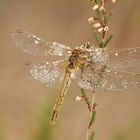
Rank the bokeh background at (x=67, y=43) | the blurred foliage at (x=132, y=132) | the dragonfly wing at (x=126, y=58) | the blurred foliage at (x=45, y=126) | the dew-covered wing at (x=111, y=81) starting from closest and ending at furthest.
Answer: the dew-covered wing at (x=111, y=81)
the dragonfly wing at (x=126, y=58)
the blurred foliage at (x=45, y=126)
the blurred foliage at (x=132, y=132)
the bokeh background at (x=67, y=43)

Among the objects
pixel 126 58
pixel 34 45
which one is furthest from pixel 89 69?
pixel 34 45

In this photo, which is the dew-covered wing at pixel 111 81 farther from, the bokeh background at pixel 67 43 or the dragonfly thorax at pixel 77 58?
the bokeh background at pixel 67 43

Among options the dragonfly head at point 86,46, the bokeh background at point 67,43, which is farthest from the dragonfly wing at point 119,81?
the bokeh background at point 67,43

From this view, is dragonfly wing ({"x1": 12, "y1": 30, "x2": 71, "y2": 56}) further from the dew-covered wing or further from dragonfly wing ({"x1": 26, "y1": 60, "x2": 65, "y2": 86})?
the dew-covered wing

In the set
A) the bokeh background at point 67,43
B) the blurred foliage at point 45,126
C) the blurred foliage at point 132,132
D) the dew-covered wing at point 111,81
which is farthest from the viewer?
the bokeh background at point 67,43

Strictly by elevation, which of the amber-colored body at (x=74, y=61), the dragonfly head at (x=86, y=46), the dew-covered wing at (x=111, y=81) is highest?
the dragonfly head at (x=86, y=46)

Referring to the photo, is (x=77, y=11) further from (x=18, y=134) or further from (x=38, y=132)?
(x=38, y=132)

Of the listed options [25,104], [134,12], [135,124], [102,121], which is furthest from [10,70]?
[135,124]
